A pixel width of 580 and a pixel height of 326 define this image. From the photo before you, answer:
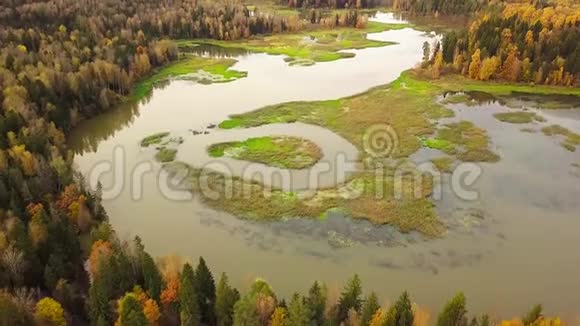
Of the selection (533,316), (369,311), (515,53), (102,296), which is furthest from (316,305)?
(515,53)

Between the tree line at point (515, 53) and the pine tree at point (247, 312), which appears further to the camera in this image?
the tree line at point (515, 53)

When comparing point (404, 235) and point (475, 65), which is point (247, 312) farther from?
point (475, 65)

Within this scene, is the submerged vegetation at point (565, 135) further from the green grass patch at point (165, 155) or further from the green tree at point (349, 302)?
the green grass patch at point (165, 155)

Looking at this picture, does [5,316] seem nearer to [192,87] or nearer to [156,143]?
[156,143]

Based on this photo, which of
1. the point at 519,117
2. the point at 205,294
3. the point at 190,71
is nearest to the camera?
the point at 205,294

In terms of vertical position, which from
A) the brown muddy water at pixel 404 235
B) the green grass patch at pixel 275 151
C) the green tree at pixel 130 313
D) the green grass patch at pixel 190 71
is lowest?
the brown muddy water at pixel 404 235

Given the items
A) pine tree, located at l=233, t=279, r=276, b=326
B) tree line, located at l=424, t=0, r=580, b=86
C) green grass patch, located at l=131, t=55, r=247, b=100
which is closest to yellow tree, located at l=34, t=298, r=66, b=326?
pine tree, located at l=233, t=279, r=276, b=326

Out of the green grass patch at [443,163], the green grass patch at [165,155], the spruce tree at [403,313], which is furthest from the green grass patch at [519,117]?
the spruce tree at [403,313]

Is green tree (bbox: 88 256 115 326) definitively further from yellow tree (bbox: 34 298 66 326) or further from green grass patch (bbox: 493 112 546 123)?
green grass patch (bbox: 493 112 546 123)
